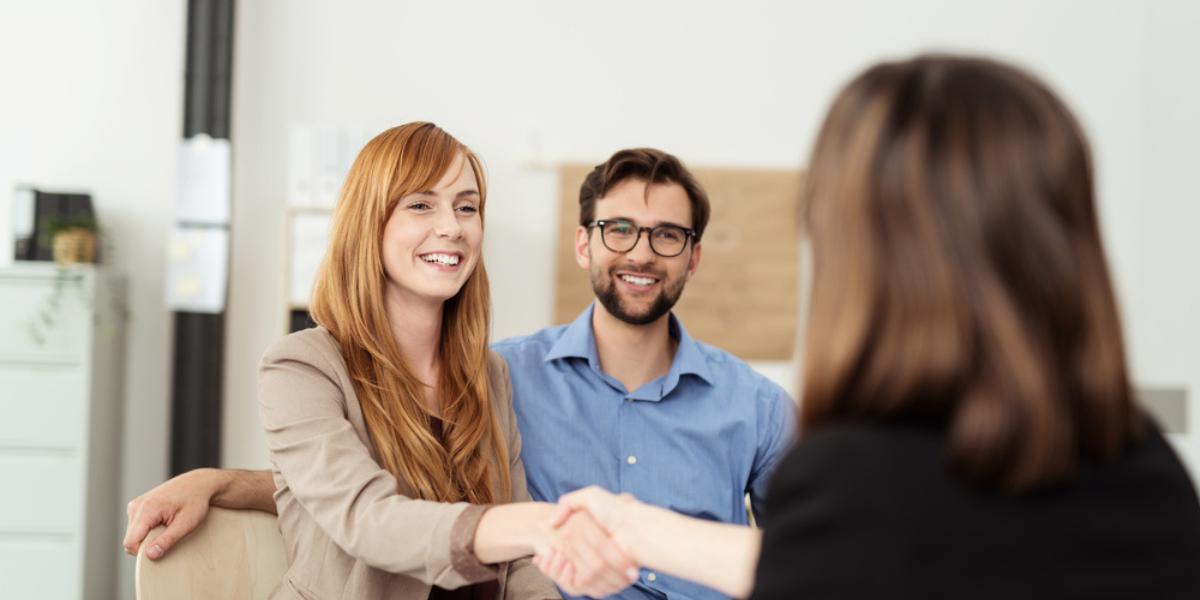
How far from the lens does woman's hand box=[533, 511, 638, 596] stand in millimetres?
1707

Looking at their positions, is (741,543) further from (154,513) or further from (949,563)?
(154,513)

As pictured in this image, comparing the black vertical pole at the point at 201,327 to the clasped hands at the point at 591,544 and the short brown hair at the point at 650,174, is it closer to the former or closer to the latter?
the short brown hair at the point at 650,174

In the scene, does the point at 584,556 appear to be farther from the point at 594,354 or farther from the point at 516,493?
the point at 594,354

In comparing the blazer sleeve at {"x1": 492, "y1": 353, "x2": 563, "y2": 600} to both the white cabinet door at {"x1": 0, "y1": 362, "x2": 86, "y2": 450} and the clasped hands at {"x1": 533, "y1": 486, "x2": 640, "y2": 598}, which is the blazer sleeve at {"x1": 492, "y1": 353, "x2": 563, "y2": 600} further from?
the white cabinet door at {"x1": 0, "y1": 362, "x2": 86, "y2": 450}

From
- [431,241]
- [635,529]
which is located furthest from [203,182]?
[635,529]

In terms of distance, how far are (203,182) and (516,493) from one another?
9.70ft

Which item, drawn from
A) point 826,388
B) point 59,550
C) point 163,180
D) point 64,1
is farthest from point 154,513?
point 64,1

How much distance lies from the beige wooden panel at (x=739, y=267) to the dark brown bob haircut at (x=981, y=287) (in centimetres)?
380

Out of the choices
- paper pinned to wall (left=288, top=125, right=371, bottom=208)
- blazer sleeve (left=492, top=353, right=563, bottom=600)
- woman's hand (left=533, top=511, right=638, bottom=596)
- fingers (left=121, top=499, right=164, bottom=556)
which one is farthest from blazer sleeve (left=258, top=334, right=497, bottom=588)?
paper pinned to wall (left=288, top=125, right=371, bottom=208)

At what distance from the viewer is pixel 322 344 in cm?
200

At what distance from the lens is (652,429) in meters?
2.46

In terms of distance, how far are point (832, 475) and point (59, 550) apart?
3.86 metres

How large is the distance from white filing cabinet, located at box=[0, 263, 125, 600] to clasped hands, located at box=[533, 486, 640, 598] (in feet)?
9.91

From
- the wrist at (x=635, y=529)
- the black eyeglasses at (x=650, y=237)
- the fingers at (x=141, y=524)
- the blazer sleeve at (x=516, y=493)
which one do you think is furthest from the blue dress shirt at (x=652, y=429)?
the fingers at (x=141, y=524)
